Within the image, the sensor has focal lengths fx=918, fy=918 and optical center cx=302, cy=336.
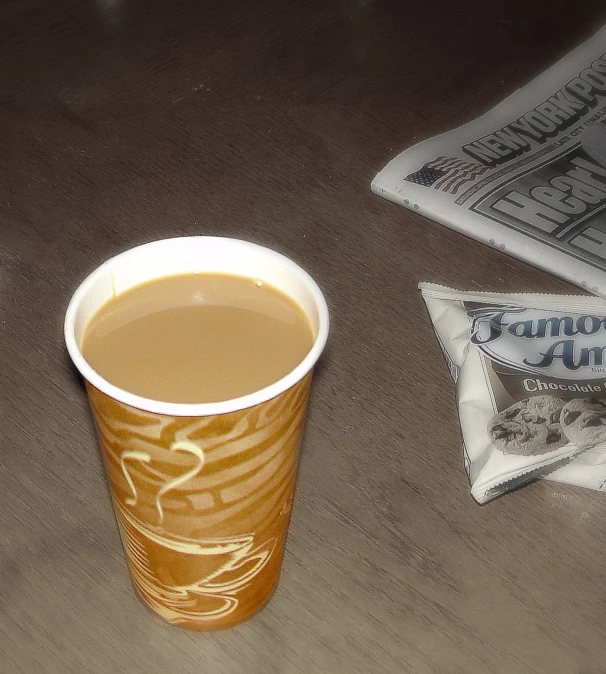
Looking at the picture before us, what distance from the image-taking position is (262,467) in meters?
0.38

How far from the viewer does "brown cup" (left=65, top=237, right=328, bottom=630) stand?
0.35 metres

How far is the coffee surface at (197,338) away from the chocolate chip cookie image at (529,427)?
183 millimetres

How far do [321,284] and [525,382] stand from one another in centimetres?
17

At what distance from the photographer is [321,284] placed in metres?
0.66

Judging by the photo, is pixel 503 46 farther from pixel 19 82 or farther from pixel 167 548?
pixel 167 548

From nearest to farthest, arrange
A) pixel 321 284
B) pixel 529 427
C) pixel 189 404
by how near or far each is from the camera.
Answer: pixel 189 404
pixel 529 427
pixel 321 284

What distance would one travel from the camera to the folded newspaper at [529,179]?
2.24 feet

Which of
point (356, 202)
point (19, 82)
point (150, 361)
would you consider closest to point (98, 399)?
point (150, 361)

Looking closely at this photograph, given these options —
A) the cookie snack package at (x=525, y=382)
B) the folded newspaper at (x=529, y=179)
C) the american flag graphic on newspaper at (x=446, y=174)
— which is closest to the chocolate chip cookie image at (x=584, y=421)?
the cookie snack package at (x=525, y=382)

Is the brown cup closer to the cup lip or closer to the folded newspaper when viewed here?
the cup lip

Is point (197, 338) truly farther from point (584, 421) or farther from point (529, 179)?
point (529, 179)

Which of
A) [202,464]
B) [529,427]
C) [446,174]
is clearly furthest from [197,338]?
[446,174]

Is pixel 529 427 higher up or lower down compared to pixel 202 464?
lower down

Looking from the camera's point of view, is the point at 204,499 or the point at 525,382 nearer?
the point at 204,499
